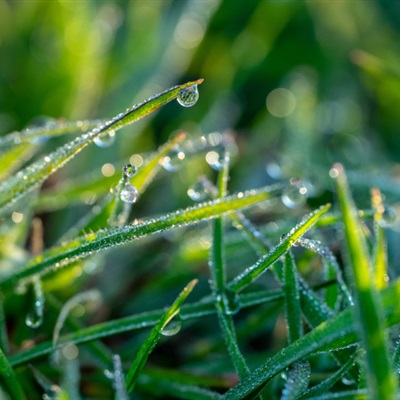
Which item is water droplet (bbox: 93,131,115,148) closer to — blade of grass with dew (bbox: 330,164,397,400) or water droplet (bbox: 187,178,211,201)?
water droplet (bbox: 187,178,211,201)

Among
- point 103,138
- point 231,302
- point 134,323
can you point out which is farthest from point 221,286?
point 103,138

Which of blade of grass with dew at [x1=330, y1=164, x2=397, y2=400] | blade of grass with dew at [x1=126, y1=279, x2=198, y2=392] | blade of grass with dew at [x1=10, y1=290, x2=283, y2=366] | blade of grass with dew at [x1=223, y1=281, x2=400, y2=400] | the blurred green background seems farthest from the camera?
the blurred green background

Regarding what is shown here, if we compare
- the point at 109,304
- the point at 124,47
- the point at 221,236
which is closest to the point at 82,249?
the point at 221,236

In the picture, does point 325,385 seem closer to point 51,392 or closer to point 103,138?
point 51,392

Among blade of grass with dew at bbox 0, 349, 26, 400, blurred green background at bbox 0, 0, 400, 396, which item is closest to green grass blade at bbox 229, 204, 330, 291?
blade of grass with dew at bbox 0, 349, 26, 400

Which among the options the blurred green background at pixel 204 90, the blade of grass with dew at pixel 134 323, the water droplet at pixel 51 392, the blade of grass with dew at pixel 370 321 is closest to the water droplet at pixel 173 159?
the blurred green background at pixel 204 90

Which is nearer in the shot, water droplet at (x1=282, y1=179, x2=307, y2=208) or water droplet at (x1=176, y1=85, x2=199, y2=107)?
water droplet at (x1=176, y1=85, x2=199, y2=107)

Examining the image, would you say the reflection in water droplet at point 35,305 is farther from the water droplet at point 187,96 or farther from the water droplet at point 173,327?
the water droplet at point 187,96
